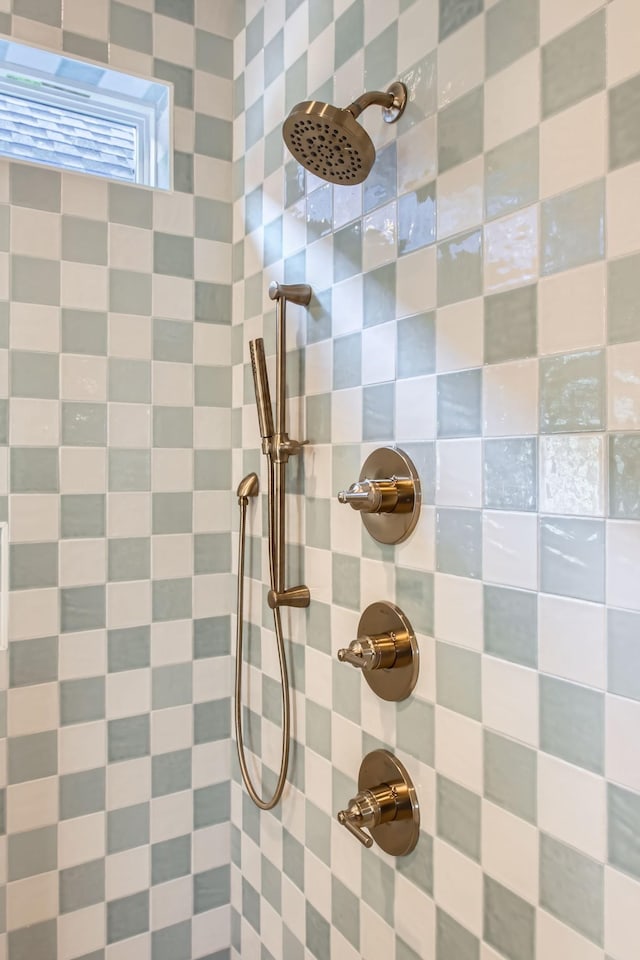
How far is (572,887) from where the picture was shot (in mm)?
801

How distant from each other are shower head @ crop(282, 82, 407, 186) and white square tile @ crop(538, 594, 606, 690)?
719 millimetres

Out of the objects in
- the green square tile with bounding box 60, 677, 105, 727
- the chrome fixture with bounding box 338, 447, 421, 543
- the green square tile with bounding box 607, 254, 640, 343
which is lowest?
the green square tile with bounding box 60, 677, 105, 727

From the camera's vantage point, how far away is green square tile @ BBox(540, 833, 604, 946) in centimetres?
77

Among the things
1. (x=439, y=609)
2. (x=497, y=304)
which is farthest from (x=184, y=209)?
(x=439, y=609)

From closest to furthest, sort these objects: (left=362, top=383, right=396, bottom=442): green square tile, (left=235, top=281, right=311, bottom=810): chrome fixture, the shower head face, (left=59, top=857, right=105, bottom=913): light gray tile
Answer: the shower head face, (left=362, top=383, right=396, bottom=442): green square tile, (left=235, top=281, right=311, bottom=810): chrome fixture, (left=59, top=857, right=105, bottom=913): light gray tile

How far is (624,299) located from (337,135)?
520mm

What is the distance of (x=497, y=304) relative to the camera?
906mm

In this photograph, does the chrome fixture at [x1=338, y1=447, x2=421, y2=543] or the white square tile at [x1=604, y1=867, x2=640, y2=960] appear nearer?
the white square tile at [x1=604, y1=867, x2=640, y2=960]

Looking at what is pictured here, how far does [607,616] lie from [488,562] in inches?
7.5

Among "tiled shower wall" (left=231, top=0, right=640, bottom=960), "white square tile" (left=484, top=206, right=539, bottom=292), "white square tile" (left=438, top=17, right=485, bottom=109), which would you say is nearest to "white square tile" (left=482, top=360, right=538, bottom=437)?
"tiled shower wall" (left=231, top=0, right=640, bottom=960)

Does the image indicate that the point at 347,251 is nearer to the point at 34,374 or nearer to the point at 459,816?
the point at 34,374

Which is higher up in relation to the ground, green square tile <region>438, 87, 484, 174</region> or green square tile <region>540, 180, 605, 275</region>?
green square tile <region>438, 87, 484, 174</region>

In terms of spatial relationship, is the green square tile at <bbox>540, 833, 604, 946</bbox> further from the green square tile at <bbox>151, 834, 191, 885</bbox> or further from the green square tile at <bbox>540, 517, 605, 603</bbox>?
the green square tile at <bbox>151, 834, 191, 885</bbox>

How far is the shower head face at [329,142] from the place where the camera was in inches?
38.5
